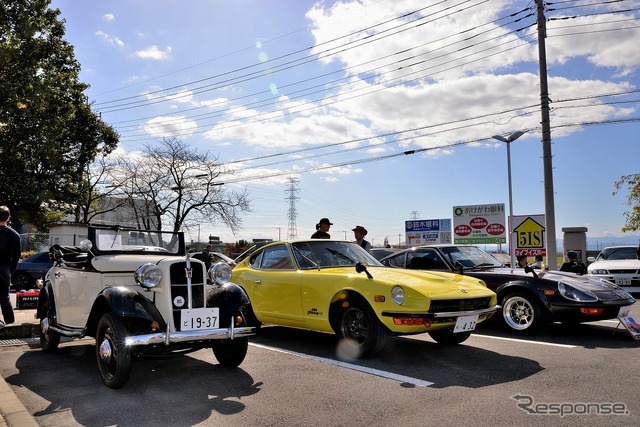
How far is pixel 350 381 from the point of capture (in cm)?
492

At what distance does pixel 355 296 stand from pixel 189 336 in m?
2.08

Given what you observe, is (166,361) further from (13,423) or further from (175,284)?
(13,423)

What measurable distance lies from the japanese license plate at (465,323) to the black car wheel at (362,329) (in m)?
0.82

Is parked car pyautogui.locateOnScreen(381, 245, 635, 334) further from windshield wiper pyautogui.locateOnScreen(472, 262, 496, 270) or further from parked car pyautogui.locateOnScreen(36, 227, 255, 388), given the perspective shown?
parked car pyautogui.locateOnScreen(36, 227, 255, 388)

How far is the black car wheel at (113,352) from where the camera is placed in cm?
458

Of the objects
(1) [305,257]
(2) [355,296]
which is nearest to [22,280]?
(1) [305,257]

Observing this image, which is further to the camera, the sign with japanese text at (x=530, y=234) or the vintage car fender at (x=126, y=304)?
the sign with japanese text at (x=530, y=234)

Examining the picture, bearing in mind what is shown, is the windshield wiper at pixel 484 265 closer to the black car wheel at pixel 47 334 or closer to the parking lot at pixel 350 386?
the parking lot at pixel 350 386

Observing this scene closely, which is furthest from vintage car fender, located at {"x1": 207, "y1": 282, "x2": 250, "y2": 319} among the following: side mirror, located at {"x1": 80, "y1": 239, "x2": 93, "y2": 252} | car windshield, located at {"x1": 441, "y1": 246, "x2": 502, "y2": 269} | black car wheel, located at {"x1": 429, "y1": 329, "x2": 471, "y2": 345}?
car windshield, located at {"x1": 441, "y1": 246, "x2": 502, "y2": 269}

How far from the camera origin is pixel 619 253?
15.3 metres

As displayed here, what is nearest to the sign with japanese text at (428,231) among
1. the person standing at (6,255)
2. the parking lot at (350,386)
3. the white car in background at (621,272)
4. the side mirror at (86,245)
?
the white car in background at (621,272)

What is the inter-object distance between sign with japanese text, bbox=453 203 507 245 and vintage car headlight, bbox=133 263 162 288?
2251cm

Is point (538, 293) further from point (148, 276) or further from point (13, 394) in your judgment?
point (13, 394)

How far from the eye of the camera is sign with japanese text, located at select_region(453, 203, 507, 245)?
2523 cm
